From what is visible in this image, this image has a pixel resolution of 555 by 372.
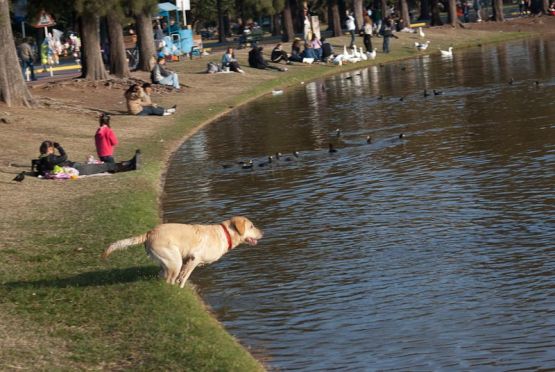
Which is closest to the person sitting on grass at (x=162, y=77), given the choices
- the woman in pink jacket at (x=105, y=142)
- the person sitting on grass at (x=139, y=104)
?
the person sitting on grass at (x=139, y=104)

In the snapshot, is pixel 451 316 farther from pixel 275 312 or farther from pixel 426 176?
pixel 426 176

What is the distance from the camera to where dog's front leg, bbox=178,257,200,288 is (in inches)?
504

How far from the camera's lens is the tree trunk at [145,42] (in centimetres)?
4450

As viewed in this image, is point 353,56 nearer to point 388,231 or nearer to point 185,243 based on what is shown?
point 388,231

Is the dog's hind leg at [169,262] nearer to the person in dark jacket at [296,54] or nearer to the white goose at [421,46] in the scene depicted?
the person in dark jacket at [296,54]

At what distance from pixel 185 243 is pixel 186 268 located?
1.51 feet

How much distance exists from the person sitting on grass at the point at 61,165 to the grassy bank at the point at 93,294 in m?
0.44

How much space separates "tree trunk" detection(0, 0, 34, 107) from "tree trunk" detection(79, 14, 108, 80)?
6812 millimetres

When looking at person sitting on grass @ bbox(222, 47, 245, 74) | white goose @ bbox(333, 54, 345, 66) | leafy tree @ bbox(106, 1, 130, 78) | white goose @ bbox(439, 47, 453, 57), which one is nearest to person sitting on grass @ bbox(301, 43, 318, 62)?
white goose @ bbox(333, 54, 345, 66)

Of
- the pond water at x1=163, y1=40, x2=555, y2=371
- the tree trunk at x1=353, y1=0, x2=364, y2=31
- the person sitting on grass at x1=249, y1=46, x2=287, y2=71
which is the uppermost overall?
the tree trunk at x1=353, y1=0, x2=364, y2=31

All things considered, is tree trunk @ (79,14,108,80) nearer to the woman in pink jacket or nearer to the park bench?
the woman in pink jacket

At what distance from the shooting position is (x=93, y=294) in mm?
12562

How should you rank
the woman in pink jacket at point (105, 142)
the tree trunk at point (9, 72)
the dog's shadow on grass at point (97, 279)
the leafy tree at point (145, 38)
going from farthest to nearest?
the leafy tree at point (145, 38)
the tree trunk at point (9, 72)
the woman in pink jacket at point (105, 142)
the dog's shadow on grass at point (97, 279)

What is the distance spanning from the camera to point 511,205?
57.4 ft
